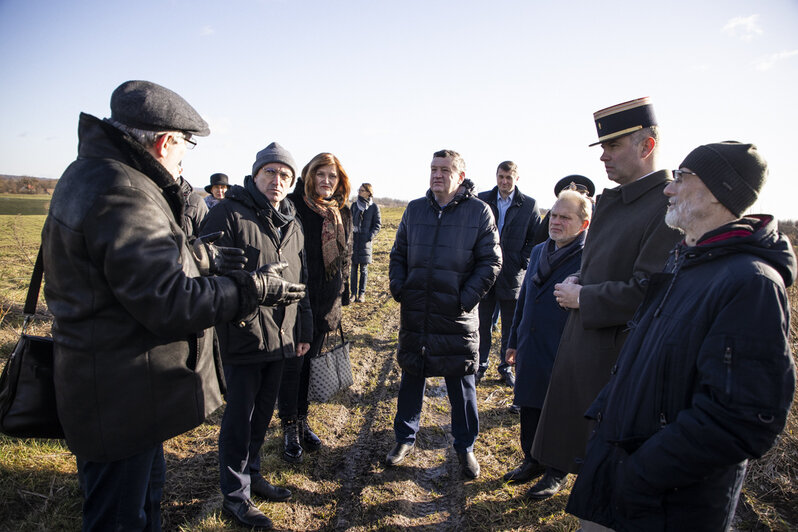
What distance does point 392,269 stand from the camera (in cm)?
381

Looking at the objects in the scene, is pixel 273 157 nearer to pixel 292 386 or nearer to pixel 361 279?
pixel 292 386

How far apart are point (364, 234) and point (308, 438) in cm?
562

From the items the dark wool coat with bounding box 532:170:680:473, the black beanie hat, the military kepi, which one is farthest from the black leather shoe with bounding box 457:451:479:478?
the black beanie hat

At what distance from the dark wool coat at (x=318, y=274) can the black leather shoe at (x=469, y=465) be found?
5.11ft

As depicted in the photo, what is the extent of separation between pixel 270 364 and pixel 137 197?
5.37 ft

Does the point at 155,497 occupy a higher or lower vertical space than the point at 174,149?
lower

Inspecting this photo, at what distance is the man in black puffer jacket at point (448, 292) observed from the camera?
11.5ft

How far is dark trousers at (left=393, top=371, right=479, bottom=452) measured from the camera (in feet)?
11.7

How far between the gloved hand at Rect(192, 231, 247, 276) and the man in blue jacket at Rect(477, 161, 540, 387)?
3.72 meters

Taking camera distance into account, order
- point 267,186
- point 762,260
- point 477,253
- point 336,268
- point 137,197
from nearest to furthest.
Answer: point 762,260, point 137,197, point 267,186, point 477,253, point 336,268

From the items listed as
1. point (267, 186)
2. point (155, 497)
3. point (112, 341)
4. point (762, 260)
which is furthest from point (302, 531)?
point (762, 260)

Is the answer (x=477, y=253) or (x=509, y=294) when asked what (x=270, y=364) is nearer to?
(x=477, y=253)

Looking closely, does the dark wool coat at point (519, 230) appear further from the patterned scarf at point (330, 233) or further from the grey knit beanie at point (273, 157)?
the grey knit beanie at point (273, 157)

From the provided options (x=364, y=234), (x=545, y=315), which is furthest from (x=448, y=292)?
(x=364, y=234)
